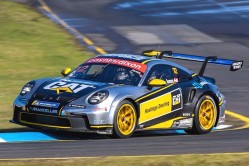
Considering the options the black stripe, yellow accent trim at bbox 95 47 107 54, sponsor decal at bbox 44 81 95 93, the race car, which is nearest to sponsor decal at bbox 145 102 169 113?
the race car

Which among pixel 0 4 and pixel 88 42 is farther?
pixel 0 4

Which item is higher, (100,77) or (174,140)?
(100,77)

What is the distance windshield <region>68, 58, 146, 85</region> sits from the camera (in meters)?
12.5

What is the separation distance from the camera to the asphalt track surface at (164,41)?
10.8m

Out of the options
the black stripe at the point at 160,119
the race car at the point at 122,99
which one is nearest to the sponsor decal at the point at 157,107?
the race car at the point at 122,99

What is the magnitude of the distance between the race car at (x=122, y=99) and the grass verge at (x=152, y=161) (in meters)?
1.94

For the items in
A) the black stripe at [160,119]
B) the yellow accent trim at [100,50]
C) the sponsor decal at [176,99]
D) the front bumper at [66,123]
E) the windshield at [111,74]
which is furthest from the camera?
the yellow accent trim at [100,50]

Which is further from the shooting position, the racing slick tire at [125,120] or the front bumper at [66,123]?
the racing slick tire at [125,120]

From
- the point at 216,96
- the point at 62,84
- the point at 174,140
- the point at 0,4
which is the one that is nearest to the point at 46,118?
the point at 62,84

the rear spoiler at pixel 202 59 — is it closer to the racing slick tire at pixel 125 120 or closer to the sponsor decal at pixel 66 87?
the racing slick tire at pixel 125 120

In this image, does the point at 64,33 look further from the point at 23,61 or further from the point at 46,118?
the point at 46,118

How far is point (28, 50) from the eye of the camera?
871 inches

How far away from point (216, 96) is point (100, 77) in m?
2.04

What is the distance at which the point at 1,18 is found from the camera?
85.1 ft
